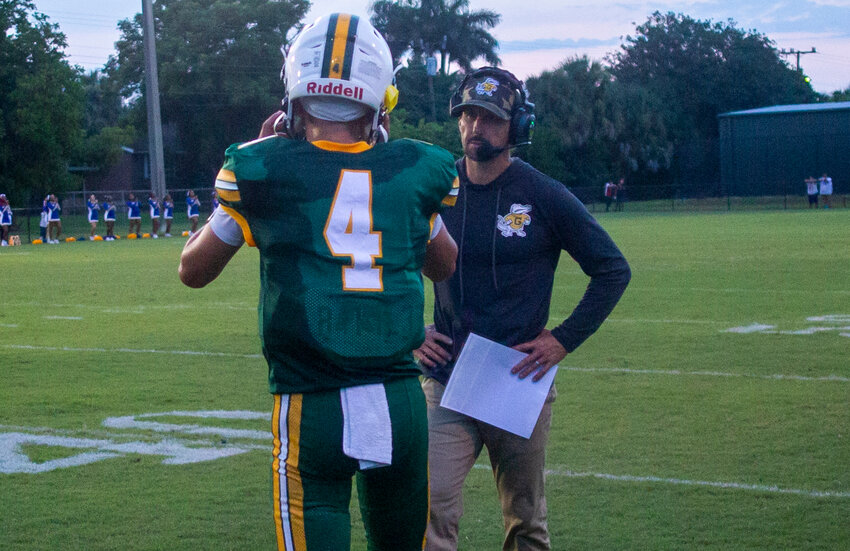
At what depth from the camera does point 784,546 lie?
4703 mm

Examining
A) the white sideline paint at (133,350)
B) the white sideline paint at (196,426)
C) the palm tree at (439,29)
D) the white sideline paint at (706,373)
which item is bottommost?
the white sideline paint at (196,426)

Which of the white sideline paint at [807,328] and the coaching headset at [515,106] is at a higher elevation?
the coaching headset at [515,106]

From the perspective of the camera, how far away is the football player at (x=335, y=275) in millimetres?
2562

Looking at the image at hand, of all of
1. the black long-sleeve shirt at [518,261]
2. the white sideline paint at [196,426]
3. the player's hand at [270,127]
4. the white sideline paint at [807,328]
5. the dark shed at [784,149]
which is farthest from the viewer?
the dark shed at [784,149]

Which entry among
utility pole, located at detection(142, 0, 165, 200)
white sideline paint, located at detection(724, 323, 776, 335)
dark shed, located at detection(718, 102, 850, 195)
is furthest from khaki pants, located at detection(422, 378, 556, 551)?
dark shed, located at detection(718, 102, 850, 195)

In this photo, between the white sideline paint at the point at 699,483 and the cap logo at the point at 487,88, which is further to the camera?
the white sideline paint at the point at 699,483

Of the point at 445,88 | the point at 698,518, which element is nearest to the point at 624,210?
the point at 445,88

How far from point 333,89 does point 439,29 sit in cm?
7383

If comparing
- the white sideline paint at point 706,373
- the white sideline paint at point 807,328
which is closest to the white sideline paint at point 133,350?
the white sideline paint at point 706,373

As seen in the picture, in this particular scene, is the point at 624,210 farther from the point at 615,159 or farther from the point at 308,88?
the point at 308,88

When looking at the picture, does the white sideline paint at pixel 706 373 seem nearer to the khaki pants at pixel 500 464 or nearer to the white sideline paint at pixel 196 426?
the white sideline paint at pixel 196 426

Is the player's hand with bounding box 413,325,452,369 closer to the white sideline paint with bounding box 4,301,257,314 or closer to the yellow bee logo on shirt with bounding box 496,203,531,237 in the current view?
the yellow bee logo on shirt with bounding box 496,203,531,237

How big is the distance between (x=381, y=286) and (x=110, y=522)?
3.09 m

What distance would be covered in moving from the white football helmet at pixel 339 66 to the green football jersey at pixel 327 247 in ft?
0.40
